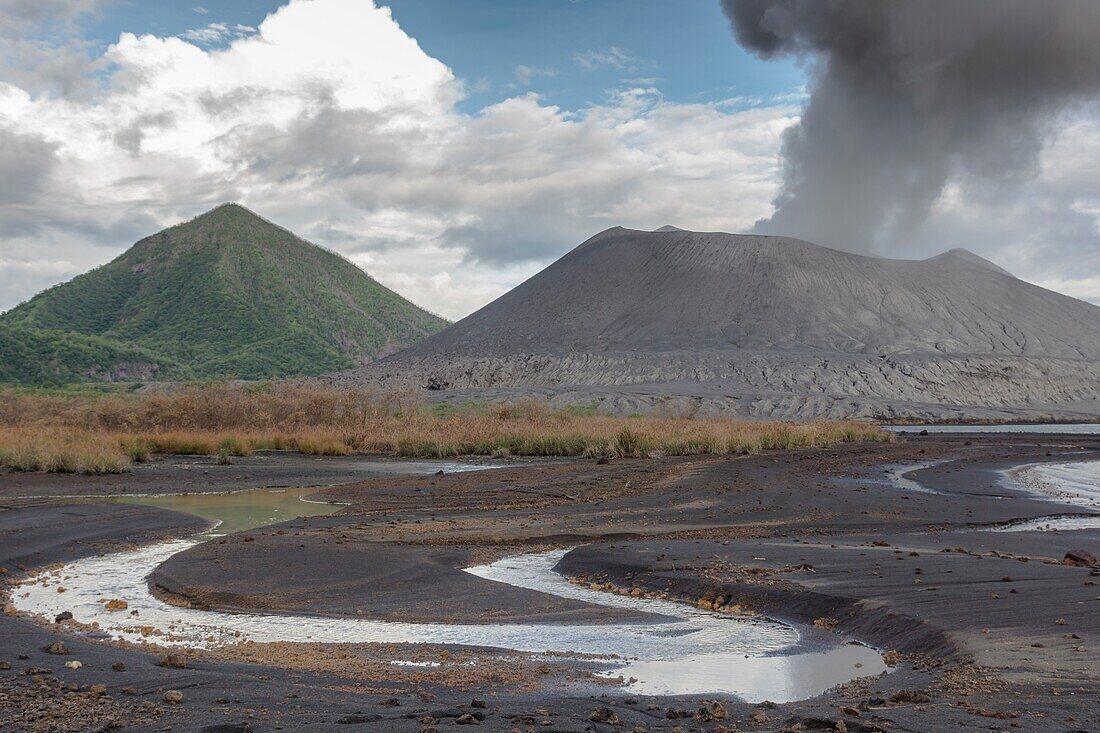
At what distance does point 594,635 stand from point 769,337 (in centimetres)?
8986

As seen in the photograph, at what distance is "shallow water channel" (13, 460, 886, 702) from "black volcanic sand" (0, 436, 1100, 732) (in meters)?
0.45

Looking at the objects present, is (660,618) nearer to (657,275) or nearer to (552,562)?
(552,562)

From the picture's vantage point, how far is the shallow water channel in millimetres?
7801

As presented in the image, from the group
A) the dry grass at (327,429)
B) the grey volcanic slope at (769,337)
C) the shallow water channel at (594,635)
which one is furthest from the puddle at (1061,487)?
the grey volcanic slope at (769,337)

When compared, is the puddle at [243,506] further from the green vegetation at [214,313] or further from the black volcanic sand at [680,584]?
the green vegetation at [214,313]

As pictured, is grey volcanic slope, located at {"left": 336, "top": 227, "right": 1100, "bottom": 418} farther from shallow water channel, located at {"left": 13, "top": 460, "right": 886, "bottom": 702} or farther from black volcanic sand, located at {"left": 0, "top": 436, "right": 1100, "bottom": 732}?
shallow water channel, located at {"left": 13, "top": 460, "right": 886, "bottom": 702}

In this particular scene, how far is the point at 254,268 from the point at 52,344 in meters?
42.7

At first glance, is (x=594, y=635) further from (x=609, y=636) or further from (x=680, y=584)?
(x=680, y=584)

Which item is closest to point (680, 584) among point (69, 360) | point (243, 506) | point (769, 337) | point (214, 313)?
point (243, 506)

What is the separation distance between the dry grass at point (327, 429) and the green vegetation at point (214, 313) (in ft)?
186

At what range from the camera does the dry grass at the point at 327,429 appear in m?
35.3

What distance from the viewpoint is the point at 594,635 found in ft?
30.8

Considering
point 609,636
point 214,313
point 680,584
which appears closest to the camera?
point 609,636

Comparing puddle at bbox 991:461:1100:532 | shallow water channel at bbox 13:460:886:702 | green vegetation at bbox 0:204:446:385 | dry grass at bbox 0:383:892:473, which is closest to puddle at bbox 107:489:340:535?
shallow water channel at bbox 13:460:886:702
